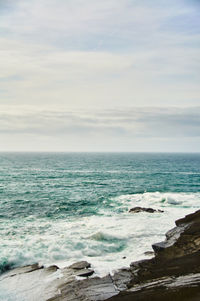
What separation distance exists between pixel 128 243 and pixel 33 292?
825cm

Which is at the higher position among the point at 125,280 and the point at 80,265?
the point at 125,280

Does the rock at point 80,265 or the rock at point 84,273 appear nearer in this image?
the rock at point 84,273

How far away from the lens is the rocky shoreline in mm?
9953

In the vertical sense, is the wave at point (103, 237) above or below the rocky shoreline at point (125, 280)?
below

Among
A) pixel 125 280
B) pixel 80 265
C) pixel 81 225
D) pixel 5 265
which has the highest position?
pixel 125 280

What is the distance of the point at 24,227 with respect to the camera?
2264cm

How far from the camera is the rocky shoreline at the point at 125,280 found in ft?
32.7

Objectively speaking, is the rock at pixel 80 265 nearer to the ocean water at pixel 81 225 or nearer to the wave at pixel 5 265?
the ocean water at pixel 81 225

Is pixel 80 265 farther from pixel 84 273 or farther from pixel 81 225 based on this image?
pixel 81 225

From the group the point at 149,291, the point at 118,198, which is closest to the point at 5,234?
the point at 149,291

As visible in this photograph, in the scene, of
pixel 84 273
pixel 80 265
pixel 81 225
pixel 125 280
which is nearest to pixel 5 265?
pixel 80 265

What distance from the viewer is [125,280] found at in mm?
11914

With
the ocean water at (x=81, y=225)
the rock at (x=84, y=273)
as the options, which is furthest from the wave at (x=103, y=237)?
the rock at (x=84, y=273)

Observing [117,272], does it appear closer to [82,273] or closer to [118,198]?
[82,273]
